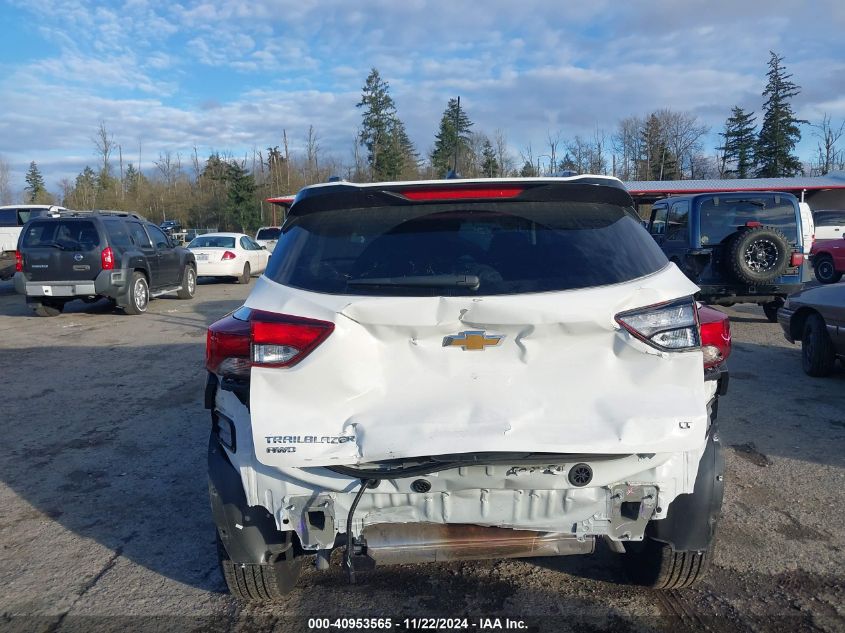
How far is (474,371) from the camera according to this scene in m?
2.52

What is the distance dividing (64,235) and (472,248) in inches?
485

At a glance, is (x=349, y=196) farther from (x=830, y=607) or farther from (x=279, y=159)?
(x=279, y=159)

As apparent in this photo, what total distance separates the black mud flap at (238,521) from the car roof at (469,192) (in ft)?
3.92

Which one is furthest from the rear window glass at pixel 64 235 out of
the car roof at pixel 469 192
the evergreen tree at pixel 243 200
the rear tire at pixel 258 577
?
the evergreen tree at pixel 243 200

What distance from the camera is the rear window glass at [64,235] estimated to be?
12875 mm

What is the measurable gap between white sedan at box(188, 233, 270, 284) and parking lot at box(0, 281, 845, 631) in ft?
42.7

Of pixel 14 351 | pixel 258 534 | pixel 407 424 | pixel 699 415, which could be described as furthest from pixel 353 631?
pixel 14 351

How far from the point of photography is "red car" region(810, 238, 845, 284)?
18.5m

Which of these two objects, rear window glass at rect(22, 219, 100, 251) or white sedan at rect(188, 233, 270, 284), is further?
white sedan at rect(188, 233, 270, 284)

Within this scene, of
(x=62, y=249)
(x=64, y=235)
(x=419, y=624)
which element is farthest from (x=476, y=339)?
(x=64, y=235)

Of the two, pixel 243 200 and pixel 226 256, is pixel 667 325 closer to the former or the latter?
pixel 226 256

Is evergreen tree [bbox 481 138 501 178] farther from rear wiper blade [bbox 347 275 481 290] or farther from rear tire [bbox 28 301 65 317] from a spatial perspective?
rear wiper blade [bbox 347 275 481 290]

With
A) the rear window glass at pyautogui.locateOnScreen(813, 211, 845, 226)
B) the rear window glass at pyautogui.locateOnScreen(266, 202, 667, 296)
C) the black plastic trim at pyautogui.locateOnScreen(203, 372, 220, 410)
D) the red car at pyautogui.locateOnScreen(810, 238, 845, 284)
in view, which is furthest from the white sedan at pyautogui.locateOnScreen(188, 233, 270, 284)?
the rear window glass at pyautogui.locateOnScreen(813, 211, 845, 226)

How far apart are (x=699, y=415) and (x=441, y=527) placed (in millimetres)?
1042
